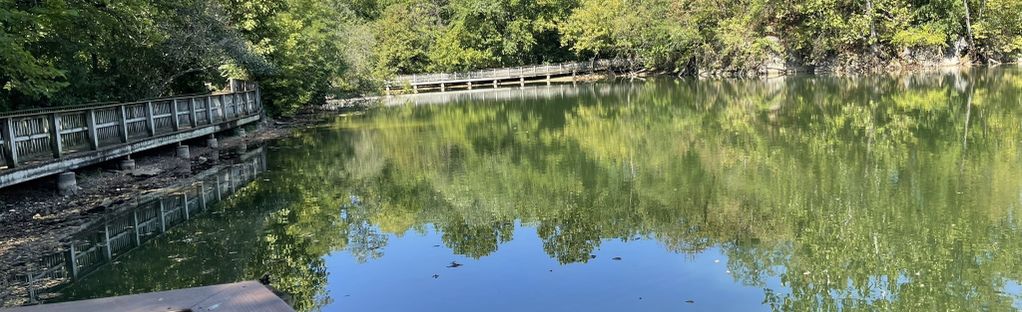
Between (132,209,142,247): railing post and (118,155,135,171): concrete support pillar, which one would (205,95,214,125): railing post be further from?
(132,209,142,247): railing post

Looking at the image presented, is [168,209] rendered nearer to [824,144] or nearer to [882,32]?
[824,144]

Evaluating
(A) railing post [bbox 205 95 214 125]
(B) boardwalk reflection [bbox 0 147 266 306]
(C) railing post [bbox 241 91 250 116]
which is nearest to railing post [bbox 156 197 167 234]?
(B) boardwalk reflection [bbox 0 147 266 306]

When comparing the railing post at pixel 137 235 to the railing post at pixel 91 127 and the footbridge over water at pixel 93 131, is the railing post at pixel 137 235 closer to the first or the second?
the footbridge over water at pixel 93 131

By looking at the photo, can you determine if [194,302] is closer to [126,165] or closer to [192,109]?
[126,165]

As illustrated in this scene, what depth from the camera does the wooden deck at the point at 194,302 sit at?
5.71 metres

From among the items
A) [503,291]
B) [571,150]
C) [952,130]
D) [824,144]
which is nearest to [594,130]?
[571,150]

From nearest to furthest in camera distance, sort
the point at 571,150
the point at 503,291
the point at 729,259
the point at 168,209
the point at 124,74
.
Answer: the point at 503,291, the point at 729,259, the point at 168,209, the point at 571,150, the point at 124,74

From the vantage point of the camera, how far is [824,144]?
1680 cm

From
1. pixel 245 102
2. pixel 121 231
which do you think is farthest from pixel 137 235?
pixel 245 102

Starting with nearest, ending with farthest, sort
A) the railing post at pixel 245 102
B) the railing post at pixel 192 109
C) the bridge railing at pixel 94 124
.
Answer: the bridge railing at pixel 94 124
the railing post at pixel 192 109
the railing post at pixel 245 102

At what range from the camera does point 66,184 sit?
13594 millimetres

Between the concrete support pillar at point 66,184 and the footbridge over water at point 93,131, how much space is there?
4.5 inches

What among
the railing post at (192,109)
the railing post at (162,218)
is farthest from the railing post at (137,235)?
the railing post at (192,109)

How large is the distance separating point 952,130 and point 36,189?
18.4m
